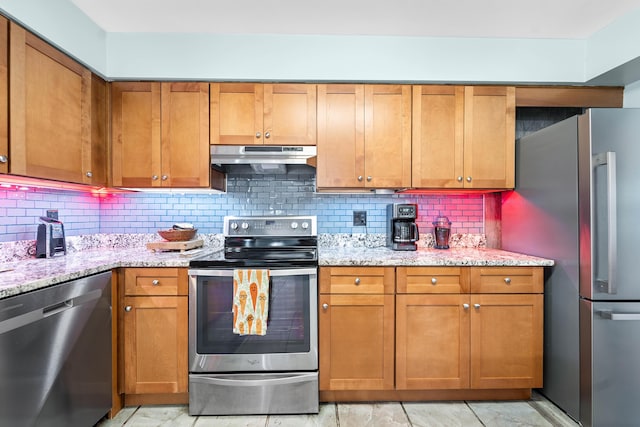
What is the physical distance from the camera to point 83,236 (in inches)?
94.7

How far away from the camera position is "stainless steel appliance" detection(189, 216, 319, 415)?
1912 mm

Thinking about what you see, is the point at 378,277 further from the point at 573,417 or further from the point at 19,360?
the point at 19,360

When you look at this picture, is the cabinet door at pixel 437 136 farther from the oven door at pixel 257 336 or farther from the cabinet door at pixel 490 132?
the oven door at pixel 257 336

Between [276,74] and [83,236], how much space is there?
185 centimetres

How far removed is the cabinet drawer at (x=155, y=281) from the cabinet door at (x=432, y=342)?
4.33 ft

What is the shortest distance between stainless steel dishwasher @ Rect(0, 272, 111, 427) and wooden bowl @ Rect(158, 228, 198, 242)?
1.74 ft

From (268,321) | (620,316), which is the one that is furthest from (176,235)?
(620,316)

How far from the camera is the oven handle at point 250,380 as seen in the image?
1.91 meters

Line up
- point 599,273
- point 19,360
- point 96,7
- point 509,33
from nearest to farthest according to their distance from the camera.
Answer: point 19,360
point 599,273
point 96,7
point 509,33

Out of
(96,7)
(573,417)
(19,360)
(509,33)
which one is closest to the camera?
(19,360)

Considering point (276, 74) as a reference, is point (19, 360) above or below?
below

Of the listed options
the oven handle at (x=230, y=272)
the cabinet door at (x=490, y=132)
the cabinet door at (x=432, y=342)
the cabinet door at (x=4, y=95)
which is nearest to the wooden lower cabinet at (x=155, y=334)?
the oven handle at (x=230, y=272)

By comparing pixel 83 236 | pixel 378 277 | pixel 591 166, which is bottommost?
pixel 378 277

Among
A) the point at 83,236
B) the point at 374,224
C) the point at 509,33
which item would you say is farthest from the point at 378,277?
the point at 83,236
